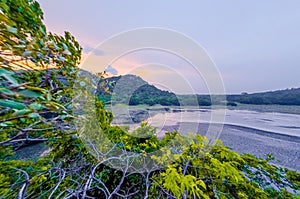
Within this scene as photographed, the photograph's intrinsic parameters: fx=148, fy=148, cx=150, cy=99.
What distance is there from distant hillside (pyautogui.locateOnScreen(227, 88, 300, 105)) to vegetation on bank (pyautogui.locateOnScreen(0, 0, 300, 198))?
21.1 feet

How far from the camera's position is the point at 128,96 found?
5.36 ft

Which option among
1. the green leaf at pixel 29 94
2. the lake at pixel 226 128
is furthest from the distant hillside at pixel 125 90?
the green leaf at pixel 29 94

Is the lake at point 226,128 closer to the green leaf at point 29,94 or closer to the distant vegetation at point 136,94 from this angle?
→ the distant vegetation at point 136,94

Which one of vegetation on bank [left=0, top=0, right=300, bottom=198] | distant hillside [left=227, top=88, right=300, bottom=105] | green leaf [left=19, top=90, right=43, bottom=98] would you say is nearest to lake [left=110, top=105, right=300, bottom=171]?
vegetation on bank [left=0, top=0, right=300, bottom=198]

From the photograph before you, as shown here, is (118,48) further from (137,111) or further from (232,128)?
(232,128)

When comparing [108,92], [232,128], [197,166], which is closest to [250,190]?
[197,166]

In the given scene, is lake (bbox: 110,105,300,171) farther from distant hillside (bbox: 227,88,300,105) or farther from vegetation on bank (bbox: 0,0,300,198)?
distant hillside (bbox: 227,88,300,105)

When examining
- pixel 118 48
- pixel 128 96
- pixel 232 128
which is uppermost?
pixel 118 48

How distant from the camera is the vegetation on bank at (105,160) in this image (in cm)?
88

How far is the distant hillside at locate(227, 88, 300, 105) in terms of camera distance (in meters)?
6.56

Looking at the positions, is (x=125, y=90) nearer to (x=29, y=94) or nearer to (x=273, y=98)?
(x=29, y=94)

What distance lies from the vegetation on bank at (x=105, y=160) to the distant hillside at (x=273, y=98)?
253 inches

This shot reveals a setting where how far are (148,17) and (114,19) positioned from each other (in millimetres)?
488

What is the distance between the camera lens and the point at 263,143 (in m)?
3.66
